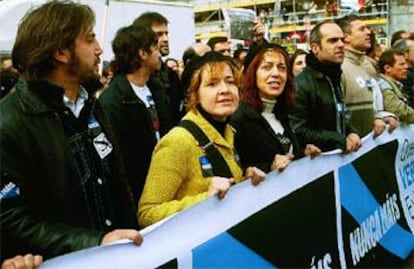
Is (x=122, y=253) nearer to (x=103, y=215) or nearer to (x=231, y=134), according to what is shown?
(x=103, y=215)

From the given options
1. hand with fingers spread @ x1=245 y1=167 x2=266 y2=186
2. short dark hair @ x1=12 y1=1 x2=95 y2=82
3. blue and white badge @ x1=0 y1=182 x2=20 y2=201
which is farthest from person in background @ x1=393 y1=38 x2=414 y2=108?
blue and white badge @ x1=0 y1=182 x2=20 y2=201

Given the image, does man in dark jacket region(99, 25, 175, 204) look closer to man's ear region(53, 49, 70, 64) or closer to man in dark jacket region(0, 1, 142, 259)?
man in dark jacket region(0, 1, 142, 259)

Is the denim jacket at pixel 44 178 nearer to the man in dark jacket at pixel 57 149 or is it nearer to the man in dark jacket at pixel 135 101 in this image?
the man in dark jacket at pixel 57 149

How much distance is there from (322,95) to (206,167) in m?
1.99

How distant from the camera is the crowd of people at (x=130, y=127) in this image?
2.09 m

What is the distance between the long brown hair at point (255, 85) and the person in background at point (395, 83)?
215cm

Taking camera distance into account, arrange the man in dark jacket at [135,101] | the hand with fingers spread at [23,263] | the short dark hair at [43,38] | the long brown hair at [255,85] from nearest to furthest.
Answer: the hand with fingers spread at [23,263] → the short dark hair at [43,38] → the long brown hair at [255,85] → the man in dark jacket at [135,101]

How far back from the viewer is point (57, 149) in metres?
2.15

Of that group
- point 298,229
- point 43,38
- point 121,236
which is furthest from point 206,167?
point 43,38

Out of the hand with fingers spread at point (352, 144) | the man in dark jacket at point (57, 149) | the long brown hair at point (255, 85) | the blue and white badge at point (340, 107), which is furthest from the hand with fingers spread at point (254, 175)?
the blue and white badge at point (340, 107)

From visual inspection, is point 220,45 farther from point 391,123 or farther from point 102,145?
point 102,145

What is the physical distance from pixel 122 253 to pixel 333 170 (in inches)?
80.4

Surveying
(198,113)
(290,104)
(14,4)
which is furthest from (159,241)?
(14,4)

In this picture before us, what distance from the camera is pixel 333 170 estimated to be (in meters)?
3.79
